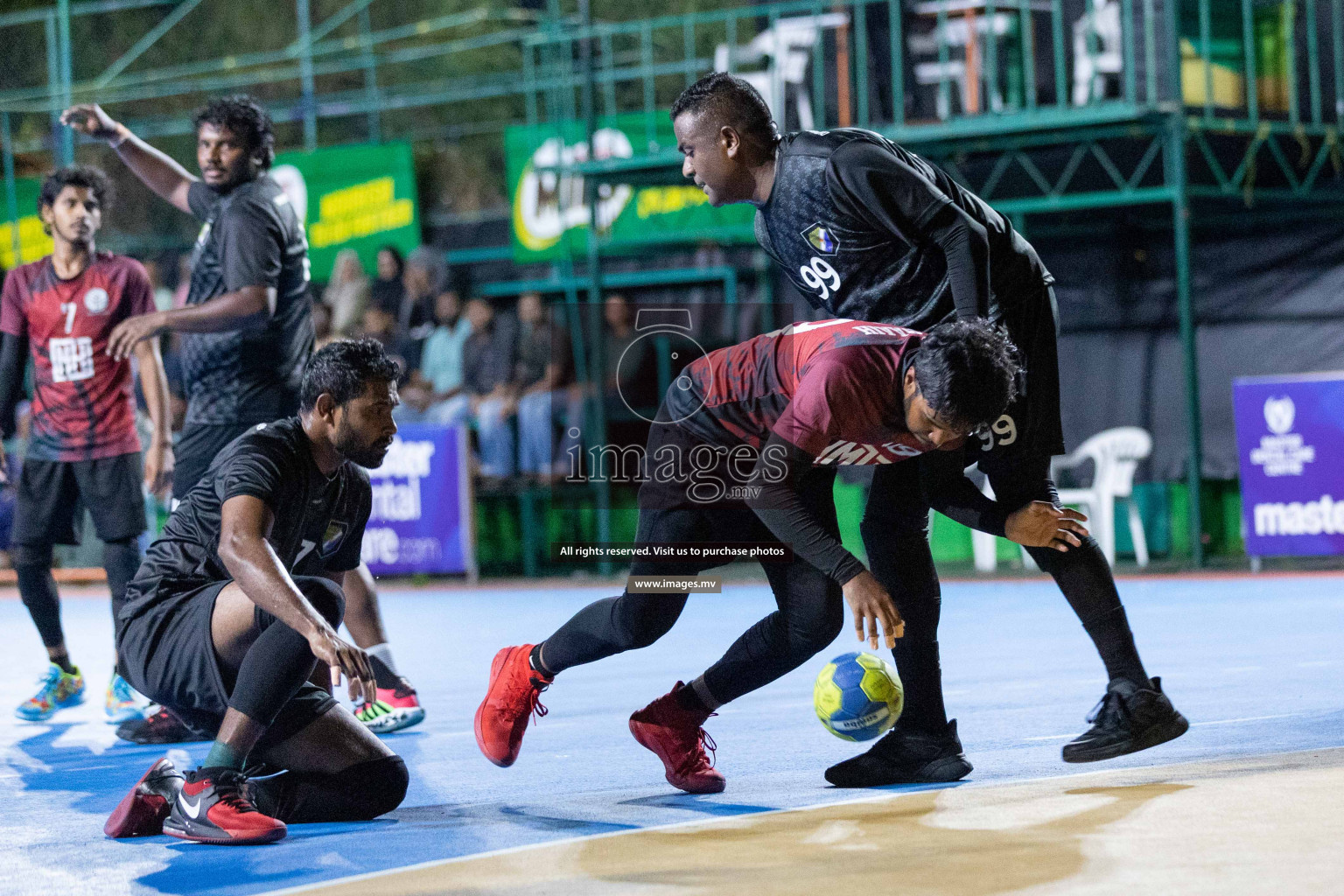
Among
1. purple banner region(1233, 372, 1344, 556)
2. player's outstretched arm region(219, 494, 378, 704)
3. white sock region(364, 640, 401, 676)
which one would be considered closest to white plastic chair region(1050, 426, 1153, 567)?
purple banner region(1233, 372, 1344, 556)

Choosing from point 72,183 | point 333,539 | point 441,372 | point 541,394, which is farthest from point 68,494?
point 441,372

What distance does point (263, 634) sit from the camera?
439cm

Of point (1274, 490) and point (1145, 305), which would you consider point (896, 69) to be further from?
point (1274, 490)

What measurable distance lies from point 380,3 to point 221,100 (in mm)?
22187

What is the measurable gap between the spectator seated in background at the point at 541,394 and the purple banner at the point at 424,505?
664mm

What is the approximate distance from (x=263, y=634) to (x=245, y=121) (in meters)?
2.65

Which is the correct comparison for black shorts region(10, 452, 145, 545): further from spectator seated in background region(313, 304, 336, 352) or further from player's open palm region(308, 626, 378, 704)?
spectator seated in background region(313, 304, 336, 352)

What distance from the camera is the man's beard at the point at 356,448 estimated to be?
183 inches

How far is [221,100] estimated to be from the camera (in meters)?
6.45

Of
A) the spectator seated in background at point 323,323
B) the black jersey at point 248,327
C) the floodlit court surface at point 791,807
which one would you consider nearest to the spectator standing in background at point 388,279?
the spectator seated in background at point 323,323

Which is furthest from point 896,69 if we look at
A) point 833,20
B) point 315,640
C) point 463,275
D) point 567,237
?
point 315,640

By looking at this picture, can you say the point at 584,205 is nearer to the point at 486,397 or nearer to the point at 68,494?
the point at 486,397

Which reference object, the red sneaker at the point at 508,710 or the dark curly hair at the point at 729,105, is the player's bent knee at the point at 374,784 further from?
the dark curly hair at the point at 729,105

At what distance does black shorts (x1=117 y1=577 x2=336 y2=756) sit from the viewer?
180 inches
